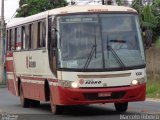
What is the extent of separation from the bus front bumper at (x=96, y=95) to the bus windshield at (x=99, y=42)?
0.62 metres

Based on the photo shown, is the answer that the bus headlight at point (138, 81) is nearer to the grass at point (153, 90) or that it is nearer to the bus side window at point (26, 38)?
the bus side window at point (26, 38)

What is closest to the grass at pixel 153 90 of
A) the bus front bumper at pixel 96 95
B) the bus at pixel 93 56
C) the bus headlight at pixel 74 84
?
the bus at pixel 93 56

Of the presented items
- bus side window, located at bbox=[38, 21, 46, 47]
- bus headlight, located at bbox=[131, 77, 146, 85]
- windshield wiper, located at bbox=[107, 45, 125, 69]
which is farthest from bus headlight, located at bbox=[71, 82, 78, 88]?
bus side window, located at bbox=[38, 21, 46, 47]

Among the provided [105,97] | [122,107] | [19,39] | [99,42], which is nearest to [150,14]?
[19,39]

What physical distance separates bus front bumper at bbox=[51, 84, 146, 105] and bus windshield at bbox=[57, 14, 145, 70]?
624 millimetres

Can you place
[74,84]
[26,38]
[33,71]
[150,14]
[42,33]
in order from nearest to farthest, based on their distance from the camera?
[74,84], [42,33], [33,71], [26,38], [150,14]

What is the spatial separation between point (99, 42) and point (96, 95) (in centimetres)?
155

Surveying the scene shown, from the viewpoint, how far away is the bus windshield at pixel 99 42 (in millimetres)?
17547

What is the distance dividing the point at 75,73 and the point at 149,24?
25486mm

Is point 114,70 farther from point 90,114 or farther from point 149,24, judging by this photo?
point 149,24

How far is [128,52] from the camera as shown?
1784cm

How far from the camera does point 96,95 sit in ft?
57.0

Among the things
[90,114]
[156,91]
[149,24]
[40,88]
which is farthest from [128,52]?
[149,24]

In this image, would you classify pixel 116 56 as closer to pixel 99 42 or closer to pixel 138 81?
pixel 99 42
